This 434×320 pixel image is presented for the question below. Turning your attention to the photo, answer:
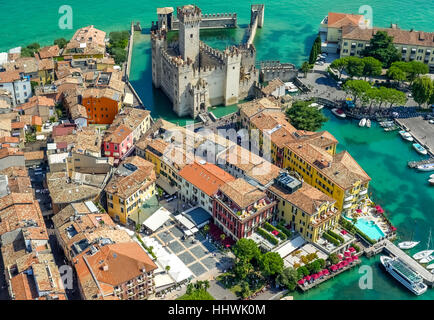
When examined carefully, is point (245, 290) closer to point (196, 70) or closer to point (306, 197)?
point (306, 197)

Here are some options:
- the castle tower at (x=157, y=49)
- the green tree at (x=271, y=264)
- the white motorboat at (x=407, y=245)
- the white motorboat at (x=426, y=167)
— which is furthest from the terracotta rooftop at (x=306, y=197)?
the castle tower at (x=157, y=49)

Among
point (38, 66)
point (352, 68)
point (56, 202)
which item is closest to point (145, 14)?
point (38, 66)

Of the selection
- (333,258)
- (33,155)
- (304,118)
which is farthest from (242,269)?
(33,155)

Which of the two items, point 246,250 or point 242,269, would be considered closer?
point 242,269

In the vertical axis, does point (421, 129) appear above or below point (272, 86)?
below

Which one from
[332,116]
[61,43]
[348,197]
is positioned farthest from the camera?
[61,43]

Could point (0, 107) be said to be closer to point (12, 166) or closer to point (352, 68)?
point (12, 166)
